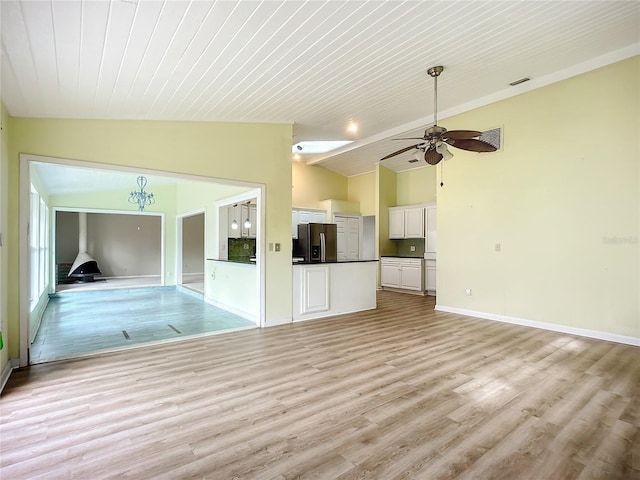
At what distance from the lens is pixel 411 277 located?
807cm

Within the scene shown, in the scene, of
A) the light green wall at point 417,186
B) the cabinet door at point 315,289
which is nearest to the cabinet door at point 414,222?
the light green wall at point 417,186

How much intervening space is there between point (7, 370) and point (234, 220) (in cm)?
558

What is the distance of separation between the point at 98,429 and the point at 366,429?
180 cm

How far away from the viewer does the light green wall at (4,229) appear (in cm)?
291

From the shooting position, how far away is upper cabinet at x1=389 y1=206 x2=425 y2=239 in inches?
323

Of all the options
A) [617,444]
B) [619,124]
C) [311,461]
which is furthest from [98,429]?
[619,124]

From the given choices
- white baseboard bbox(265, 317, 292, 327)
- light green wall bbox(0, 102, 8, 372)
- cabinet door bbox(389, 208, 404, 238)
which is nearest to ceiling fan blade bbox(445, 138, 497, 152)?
white baseboard bbox(265, 317, 292, 327)

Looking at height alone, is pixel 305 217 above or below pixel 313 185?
below

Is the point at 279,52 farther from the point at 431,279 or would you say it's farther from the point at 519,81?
the point at 431,279

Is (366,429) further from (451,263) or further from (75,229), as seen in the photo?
(75,229)

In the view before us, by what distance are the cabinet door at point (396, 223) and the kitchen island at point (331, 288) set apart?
2.96 meters

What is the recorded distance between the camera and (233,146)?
15.2 ft

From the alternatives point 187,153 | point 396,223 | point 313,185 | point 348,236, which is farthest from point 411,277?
point 187,153

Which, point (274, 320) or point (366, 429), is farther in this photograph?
point (274, 320)
